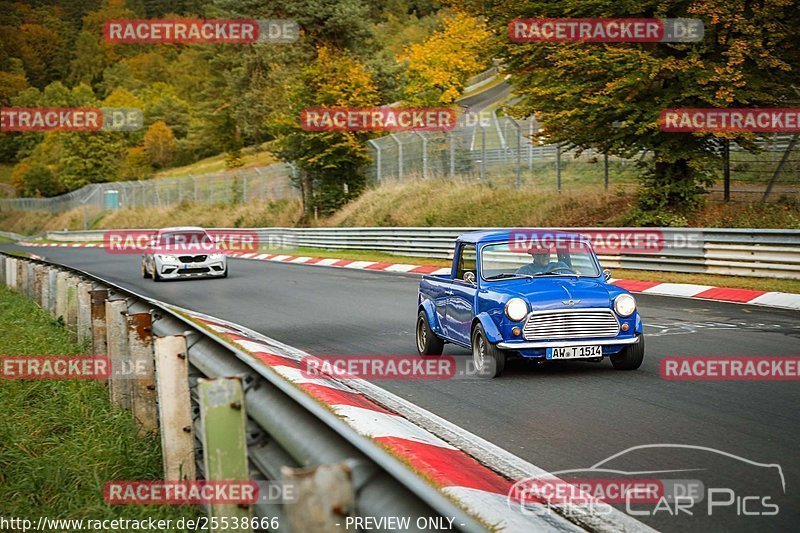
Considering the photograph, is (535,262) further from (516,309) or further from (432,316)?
(432,316)

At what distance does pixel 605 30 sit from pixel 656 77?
153cm

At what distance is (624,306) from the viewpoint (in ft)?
30.4

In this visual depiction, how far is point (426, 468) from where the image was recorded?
573cm

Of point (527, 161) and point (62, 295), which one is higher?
point (527, 161)

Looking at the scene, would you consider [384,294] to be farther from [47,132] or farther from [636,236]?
[47,132]

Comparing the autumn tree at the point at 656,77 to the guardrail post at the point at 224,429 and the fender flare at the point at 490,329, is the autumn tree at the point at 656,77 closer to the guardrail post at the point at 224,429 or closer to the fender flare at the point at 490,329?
the fender flare at the point at 490,329

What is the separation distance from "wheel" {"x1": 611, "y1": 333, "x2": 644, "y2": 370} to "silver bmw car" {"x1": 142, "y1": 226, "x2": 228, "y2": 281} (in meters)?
17.8

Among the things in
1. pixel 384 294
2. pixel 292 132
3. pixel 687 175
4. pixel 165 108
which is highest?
pixel 165 108

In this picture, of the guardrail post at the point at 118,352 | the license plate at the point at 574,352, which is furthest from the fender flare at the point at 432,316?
the guardrail post at the point at 118,352

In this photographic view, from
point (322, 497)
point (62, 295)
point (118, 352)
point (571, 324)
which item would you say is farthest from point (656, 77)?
point (322, 497)

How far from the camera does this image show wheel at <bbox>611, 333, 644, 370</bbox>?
934cm

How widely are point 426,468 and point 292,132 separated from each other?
40.2 m

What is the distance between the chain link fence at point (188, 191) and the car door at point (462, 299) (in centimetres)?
3795

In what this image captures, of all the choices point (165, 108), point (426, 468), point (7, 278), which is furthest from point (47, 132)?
point (426, 468)
